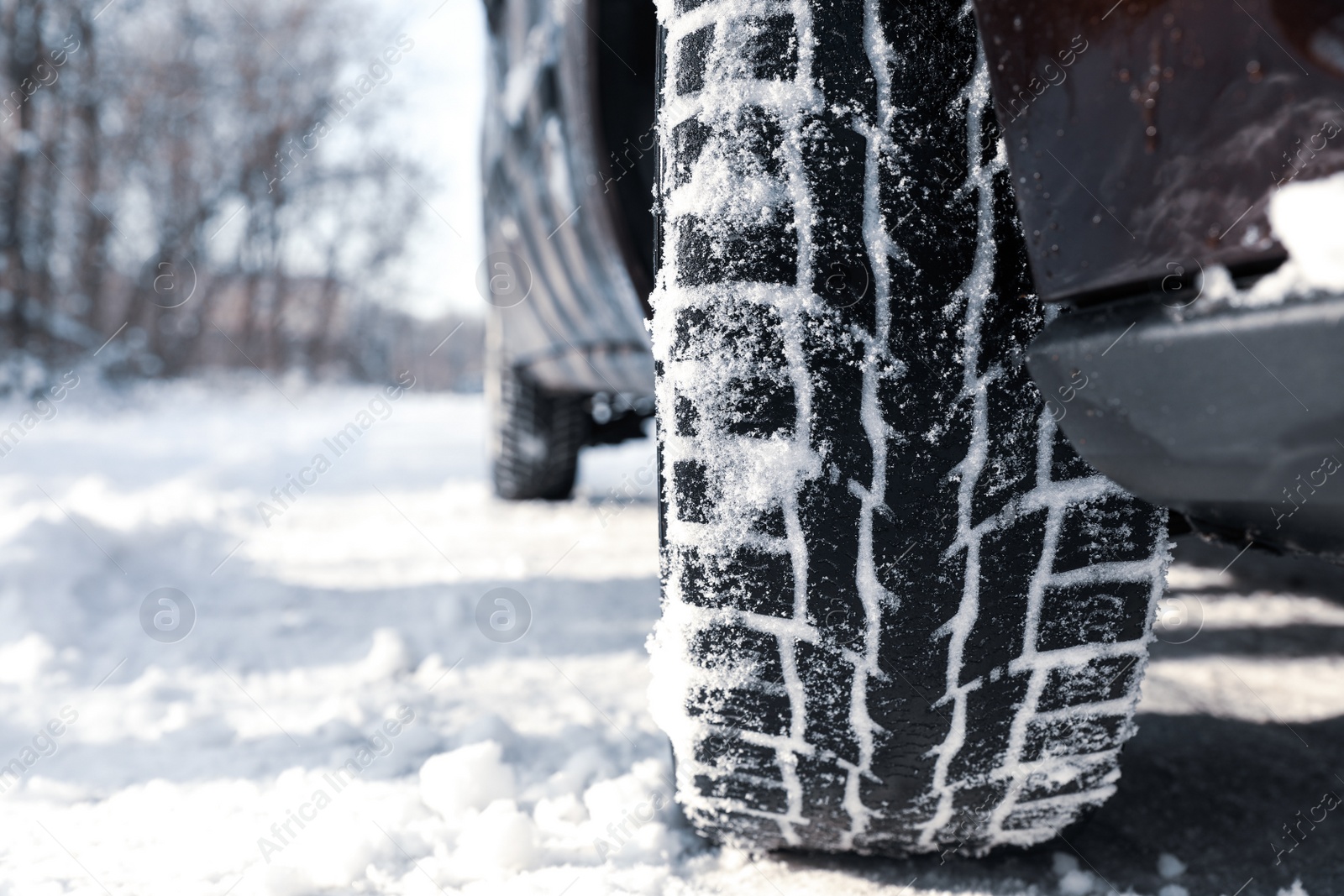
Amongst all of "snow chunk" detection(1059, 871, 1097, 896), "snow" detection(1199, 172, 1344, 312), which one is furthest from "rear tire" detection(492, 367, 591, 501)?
"snow" detection(1199, 172, 1344, 312)

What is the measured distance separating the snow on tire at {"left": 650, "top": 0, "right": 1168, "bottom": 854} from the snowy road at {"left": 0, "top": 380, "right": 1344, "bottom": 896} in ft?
0.68

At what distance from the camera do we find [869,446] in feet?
1.92

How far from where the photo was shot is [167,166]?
1053 centimetres

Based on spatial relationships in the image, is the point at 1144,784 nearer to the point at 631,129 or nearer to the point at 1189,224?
the point at 1189,224

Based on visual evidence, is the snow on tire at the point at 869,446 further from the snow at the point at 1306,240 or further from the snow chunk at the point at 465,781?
the snow chunk at the point at 465,781

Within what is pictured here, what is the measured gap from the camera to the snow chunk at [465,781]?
85 cm

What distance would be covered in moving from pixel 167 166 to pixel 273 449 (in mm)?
8467

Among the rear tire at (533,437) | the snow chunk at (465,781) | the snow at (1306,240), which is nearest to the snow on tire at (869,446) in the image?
the snow at (1306,240)

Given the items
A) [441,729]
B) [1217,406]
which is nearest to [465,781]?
[441,729]

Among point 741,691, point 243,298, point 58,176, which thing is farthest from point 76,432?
point 243,298

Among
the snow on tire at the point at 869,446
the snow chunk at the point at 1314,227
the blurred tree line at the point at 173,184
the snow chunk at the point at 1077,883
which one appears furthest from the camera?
the blurred tree line at the point at 173,184

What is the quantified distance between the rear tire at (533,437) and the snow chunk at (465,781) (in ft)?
5.12

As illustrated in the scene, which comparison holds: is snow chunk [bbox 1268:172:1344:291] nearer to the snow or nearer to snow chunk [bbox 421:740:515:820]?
the snow

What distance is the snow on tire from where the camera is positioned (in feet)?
1.84
